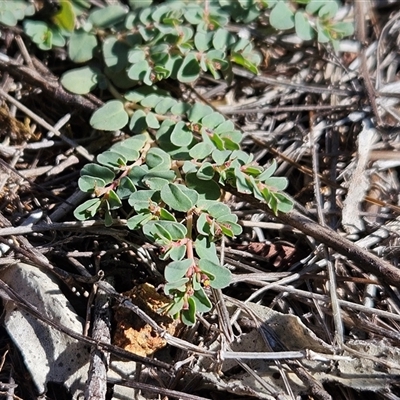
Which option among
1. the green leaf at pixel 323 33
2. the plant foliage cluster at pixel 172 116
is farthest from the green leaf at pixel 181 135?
the green leaf at pixel 323 33

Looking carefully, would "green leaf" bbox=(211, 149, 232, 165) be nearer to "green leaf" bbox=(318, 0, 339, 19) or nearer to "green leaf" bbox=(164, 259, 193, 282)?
"green leaf" bbox=(164, 259, 193, 282)

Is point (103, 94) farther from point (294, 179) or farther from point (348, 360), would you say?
point (348, 360)

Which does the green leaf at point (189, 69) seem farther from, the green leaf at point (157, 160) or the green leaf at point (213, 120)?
the green leaf at point (157, 160)

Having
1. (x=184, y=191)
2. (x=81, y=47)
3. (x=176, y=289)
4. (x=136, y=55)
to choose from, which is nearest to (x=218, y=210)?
(x=184, y=191)

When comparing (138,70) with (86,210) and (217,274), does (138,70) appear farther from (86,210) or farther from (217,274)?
(217,274)

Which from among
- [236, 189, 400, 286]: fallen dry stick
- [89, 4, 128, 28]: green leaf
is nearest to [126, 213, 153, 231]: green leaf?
[236, 189, 400, 286]: fallen dry stick

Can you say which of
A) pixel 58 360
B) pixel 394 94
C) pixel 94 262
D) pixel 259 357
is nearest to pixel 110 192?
pixel 94 262
